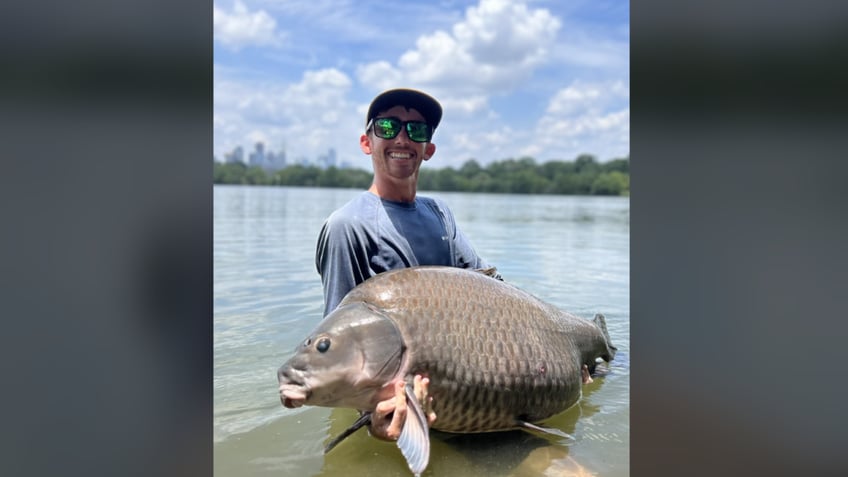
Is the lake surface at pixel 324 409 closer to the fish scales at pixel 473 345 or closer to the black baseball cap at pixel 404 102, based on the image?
the fish scales at pixel 473 345

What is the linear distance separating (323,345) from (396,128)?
68.2 inches

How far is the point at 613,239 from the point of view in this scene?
17.2 m

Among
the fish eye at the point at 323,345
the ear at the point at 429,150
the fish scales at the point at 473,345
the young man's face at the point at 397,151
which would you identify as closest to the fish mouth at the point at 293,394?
the fish eye at the point at 323,345

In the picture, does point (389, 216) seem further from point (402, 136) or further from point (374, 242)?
point (402, 136)

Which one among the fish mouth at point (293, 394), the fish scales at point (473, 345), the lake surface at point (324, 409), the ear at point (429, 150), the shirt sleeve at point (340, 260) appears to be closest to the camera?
the fish mouth at point (293, 394)

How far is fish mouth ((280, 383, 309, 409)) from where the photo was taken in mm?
2547

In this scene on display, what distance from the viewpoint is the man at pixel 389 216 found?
3.51 meters

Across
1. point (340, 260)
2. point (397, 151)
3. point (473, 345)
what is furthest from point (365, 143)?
point (473, 345)

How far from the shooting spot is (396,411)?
105 inches

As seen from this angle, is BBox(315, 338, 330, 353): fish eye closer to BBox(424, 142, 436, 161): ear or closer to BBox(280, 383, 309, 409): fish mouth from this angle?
BBox(280, 383, 309, 409): fish mouth

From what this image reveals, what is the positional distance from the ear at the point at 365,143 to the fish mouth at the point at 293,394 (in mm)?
1940
